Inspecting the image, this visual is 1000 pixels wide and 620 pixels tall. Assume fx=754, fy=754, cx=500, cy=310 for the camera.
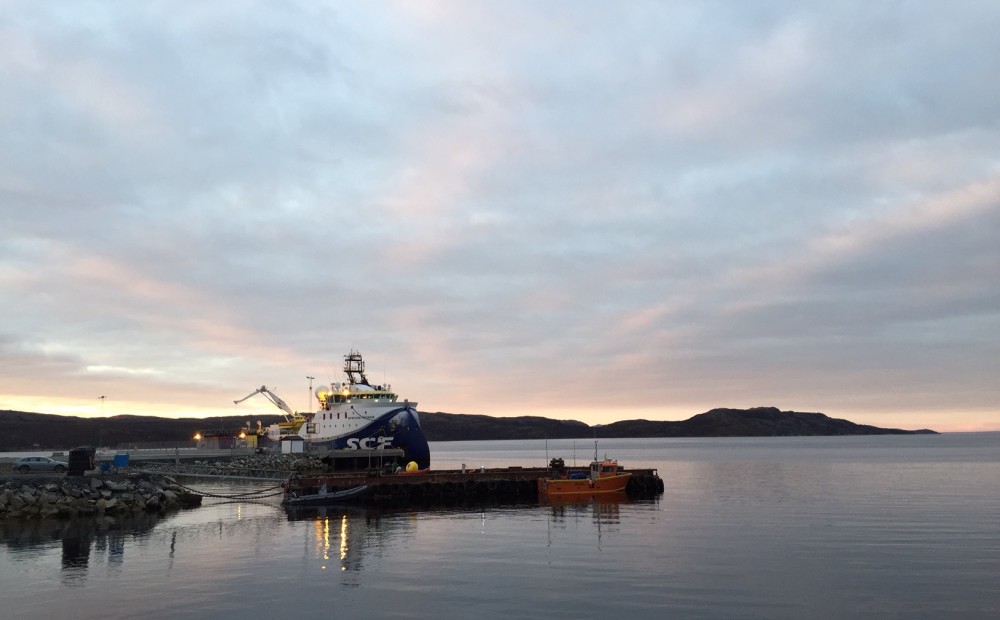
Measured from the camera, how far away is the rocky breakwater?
1799 inches

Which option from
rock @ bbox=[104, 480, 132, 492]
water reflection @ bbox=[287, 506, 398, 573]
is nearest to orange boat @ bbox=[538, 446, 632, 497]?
water reflection @ bbox=[287, 506, 398, 573]

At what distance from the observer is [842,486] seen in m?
71.8

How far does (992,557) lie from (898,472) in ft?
210

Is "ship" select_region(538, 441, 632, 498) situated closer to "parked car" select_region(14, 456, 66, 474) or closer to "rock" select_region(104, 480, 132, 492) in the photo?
"rock" select_region(104, 480, 132, 492)

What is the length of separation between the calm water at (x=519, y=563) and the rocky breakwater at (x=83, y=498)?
7.56 ft

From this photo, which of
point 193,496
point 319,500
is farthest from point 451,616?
point 193,496

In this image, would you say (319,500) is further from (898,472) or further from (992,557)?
(898,472)

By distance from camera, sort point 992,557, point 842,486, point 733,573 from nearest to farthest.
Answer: point 733,573 → point 992,557 → point 842,486

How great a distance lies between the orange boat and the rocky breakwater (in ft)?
85.3

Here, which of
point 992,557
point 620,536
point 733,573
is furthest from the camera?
point 620,536

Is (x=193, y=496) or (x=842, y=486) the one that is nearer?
(x=193, y=496)

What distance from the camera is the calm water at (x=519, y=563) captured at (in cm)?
2483

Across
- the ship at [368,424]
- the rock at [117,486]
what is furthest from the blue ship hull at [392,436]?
the rock at [117,486]

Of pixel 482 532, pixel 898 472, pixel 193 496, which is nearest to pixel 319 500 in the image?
pixel 193 496
